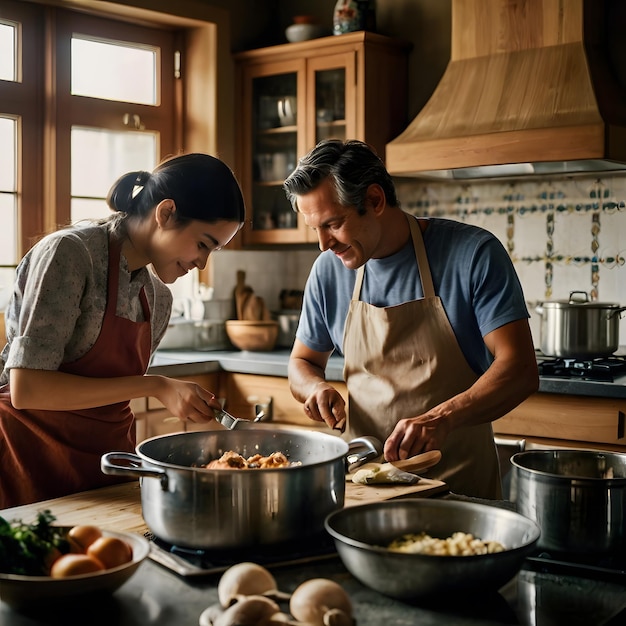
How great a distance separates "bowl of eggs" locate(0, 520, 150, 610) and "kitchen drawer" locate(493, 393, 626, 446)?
2.21m

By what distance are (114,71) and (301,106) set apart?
2.97 feet

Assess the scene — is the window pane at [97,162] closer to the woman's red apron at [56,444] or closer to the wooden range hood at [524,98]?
the wooden range hood at [524,98]

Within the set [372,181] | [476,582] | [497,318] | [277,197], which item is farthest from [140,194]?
[277,197]

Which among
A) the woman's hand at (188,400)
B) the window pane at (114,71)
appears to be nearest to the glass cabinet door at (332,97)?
the window pane at (114,71)

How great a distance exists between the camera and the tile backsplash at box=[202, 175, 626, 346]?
3.82 m

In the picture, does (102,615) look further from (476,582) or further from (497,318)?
(497,318)

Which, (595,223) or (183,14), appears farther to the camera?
(183,14)

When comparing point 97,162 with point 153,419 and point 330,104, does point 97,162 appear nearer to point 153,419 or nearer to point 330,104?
point 330,104

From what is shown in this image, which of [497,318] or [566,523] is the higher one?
[497,318]

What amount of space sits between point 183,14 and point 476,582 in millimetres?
3649

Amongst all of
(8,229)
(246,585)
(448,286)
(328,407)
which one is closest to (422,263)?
(448,286)

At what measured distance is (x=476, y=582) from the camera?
1.19 m

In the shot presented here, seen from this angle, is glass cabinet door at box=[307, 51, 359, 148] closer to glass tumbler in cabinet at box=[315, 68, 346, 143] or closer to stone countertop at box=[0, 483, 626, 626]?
glass tumbler in cabinet at box=[315, 68, 346, 143]

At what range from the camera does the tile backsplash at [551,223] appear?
3817 millimetres
